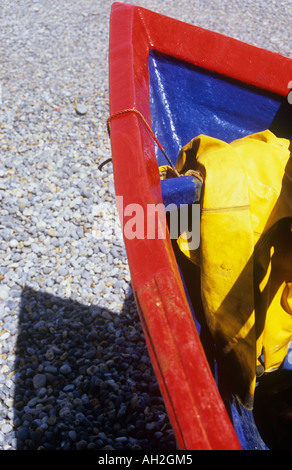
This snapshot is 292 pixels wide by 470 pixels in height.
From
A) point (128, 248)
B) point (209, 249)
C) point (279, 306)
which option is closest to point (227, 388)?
point (279, 306)

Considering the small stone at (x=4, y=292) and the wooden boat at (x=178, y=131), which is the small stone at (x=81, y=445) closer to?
the wooden boat at (x=178, y=131)

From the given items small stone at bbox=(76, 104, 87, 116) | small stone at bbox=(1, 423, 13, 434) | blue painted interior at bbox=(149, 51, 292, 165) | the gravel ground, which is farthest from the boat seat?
small stone at bbox=(76, 104, 87, 116)

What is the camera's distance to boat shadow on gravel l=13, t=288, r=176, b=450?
6.18 feet

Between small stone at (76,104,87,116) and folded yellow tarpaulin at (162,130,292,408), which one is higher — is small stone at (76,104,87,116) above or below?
below

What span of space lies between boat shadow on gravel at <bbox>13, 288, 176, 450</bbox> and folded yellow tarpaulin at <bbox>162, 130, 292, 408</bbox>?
26.1 inches

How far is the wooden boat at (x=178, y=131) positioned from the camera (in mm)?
941

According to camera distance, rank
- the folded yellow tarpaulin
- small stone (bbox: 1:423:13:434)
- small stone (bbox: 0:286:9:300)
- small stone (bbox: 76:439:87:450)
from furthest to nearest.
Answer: small stone (bbox: 0:286:9:300), small stone (bbox: 1:423:13:434), small stone (bbox: 76:439:87:450), the folded yellow tarpaulin

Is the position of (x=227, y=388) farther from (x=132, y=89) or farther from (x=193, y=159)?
(x=132, y=89)

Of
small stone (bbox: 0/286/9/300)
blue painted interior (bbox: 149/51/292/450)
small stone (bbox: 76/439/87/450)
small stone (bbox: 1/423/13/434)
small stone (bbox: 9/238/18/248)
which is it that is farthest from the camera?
small stone (bbox: 9/238/18/248)

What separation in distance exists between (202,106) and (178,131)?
18cm

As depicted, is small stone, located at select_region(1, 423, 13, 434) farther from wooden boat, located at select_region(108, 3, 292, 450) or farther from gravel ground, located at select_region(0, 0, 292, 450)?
wooden boat, located at select_region(108, 3, 292, 450)

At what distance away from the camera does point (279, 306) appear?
152 centimetres

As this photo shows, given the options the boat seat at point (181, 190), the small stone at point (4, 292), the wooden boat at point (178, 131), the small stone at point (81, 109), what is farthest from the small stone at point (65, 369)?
the small stone at point (81, 109)

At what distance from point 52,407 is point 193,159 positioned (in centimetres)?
137
